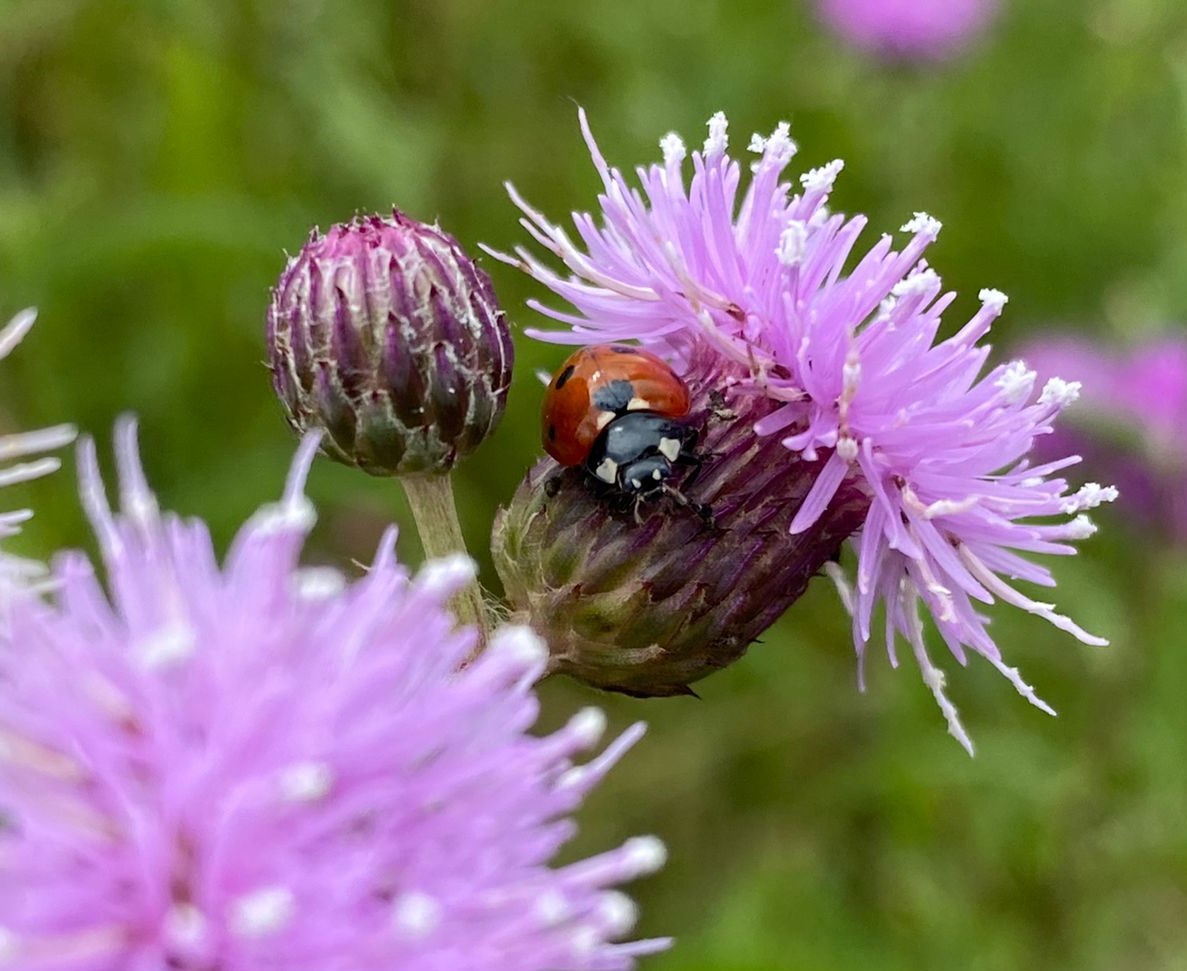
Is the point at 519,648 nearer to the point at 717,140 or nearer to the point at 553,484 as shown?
the point at 553,484

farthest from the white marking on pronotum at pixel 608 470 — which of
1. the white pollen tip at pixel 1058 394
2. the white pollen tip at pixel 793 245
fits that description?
the white pollen tip at pixel 1058 394

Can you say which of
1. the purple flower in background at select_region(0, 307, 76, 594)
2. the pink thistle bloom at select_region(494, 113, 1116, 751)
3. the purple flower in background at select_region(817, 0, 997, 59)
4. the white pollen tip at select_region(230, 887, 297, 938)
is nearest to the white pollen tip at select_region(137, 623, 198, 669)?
the white pollen tip at select_region(230, 887, 297, 938)

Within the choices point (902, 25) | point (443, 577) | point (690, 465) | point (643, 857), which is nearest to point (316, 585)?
point (443, 577)

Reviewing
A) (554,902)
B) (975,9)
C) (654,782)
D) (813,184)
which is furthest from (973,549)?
(975,9)

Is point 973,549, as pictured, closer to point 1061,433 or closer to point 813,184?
point 813,184

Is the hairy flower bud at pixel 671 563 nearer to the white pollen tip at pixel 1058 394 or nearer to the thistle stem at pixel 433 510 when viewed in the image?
the thistle stem at pixel 433 510
